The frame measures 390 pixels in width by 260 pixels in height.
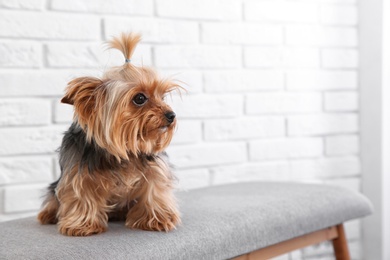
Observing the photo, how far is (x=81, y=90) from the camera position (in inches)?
51.8

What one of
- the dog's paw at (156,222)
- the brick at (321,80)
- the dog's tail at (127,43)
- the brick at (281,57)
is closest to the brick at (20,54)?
the dog's tail at (127,43)

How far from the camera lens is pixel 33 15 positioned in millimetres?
1915

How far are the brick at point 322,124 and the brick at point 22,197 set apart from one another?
1108mm

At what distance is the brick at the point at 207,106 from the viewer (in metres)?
2.23

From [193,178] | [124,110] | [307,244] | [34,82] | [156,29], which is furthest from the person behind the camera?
[193,178]

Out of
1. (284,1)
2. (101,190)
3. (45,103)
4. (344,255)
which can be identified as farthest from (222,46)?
(101,190)

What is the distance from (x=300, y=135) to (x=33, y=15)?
1.23 meters

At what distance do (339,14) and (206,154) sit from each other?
916mm

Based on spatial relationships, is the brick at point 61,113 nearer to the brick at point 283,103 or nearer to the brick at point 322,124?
the brick at point 283,103

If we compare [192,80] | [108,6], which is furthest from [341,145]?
[108,6]

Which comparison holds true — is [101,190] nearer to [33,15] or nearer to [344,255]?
[33,15]

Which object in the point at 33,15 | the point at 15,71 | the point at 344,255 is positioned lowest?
the point at 344,255

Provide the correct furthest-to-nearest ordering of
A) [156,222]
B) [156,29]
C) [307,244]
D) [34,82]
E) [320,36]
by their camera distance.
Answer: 1. [320,36]
2. [156,29]
3. [34,82]
4. [307,244]
5. [156,222]

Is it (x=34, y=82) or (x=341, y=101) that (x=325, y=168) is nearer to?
(x=341, y=101)
